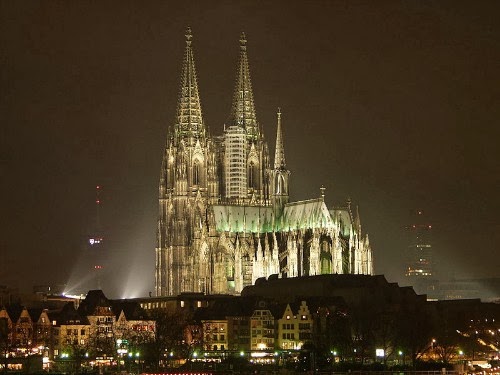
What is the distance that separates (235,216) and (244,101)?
1656 centimetres

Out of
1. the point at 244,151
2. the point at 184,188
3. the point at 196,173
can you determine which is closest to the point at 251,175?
the point at 244,151

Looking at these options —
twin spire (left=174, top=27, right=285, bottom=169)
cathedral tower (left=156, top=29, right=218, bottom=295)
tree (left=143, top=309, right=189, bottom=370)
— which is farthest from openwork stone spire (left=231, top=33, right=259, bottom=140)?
tree (left=143, top=309, right=189, bottom=370)

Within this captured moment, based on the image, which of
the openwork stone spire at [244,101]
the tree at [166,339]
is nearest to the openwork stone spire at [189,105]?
the openwork stone spire at [244,101]

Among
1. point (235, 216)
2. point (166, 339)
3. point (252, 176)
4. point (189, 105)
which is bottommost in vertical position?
point (166, 339)

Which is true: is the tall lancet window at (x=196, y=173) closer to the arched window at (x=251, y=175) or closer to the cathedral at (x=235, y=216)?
the cathedral at (x=235, y=216)

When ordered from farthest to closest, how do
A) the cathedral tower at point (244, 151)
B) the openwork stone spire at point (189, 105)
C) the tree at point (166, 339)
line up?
1. the cathedral tower at point (244, 151)
2. the openwork stone spire at point (189, 105)
3. the tree at point (166, 339)

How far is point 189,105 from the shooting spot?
166500 mm

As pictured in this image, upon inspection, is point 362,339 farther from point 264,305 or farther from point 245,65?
point 245,65

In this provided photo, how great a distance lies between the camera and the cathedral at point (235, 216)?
158m

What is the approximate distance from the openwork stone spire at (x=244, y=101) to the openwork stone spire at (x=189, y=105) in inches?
273

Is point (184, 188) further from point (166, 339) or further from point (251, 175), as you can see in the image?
point (166, 339)

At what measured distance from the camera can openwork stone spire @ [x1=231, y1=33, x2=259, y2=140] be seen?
6772 inches

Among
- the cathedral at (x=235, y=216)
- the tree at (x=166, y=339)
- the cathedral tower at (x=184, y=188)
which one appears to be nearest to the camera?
the tree at (x=166, y=339)

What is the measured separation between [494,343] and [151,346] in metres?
32.1
